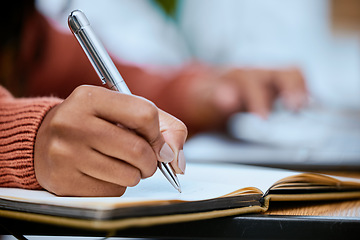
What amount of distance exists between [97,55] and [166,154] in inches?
3.0

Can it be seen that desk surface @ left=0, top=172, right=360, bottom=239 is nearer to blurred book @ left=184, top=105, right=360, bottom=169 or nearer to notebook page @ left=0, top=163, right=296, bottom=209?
notebook page @ left=0, top=163, right=296, bottom=209

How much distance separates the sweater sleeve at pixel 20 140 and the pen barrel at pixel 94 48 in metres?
0.05

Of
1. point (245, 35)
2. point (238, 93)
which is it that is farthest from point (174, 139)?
point (245, 35)

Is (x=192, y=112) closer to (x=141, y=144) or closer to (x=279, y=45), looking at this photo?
(x=279, y=45)

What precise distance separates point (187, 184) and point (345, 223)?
103mm

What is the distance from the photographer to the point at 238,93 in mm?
873

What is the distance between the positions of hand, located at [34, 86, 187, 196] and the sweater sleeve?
4 centimetres

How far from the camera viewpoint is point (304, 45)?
3.14 ft

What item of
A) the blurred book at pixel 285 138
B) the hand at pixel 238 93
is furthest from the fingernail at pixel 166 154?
the hand at pixel 238 93

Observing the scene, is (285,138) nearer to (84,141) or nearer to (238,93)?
(238,93)

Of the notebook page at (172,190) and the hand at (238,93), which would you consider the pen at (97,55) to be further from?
the hand at (238,93)

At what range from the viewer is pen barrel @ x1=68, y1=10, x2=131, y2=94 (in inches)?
9.3

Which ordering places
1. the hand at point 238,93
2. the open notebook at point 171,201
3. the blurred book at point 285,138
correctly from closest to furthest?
the open notebook at point 171,201
the blurred book at point 285,138
the hand at point 238,93

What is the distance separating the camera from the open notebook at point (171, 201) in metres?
0.16
